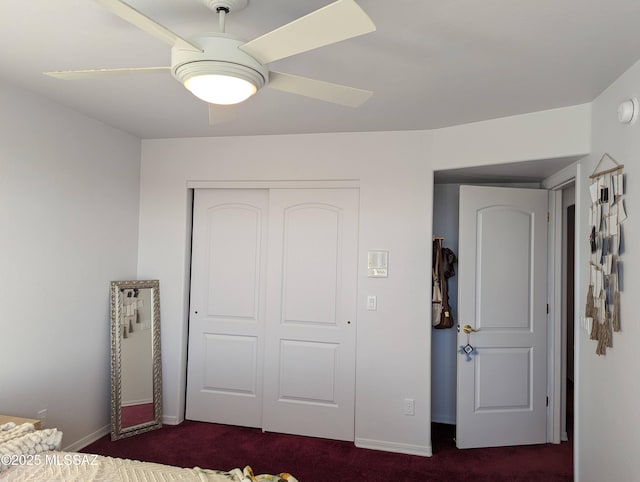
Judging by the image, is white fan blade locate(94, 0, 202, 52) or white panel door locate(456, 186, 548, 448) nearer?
white fan blade locate(94, 0, 202, 52)

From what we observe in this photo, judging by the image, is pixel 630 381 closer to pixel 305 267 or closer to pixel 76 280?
pixel 305 267

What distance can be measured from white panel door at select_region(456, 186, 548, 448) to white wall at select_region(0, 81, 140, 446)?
Answer: 277 centimetres

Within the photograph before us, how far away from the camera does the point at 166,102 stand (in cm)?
291

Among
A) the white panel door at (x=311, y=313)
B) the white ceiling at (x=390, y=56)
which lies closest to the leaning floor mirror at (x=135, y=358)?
the white panel door at (x=311, y=313)

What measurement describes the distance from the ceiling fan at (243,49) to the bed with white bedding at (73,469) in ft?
4.83

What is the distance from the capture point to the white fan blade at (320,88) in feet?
5.49

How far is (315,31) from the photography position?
1282 mm

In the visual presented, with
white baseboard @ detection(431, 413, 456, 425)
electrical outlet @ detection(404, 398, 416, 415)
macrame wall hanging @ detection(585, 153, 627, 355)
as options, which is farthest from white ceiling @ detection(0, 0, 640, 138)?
white baseboard @ detection(431, 413, 456, 425)

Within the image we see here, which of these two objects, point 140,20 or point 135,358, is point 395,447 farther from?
point 140,20

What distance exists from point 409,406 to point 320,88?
251 cm

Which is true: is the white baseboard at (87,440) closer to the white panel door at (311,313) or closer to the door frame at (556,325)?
the white panel door at (311,313)

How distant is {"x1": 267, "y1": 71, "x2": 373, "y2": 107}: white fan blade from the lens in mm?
1675

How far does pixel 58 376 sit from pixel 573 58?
11.8ft

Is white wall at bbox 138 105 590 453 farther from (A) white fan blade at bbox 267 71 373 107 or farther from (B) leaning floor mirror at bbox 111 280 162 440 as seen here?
(A) white fan blade at bbox 267 71 373 107
